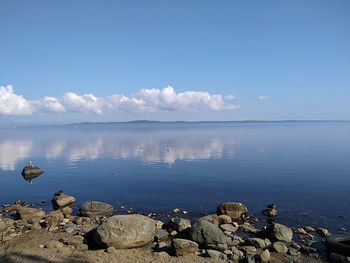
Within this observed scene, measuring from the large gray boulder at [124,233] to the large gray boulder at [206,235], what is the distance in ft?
9.49

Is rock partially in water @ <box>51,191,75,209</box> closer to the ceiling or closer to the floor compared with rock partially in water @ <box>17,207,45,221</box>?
closer to the floor

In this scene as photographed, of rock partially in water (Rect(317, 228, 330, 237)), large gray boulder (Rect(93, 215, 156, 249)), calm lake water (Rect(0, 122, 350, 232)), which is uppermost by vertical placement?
large gray boulder (Rect(93, 215, 156, 249))

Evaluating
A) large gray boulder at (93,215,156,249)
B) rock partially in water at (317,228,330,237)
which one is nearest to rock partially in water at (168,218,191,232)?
large gray boulder at (93,215,156,249)

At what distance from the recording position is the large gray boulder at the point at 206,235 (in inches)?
821

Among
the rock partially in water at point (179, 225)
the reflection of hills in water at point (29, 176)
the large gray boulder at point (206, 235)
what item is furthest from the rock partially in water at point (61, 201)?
the reflection of hills in water at point (29, 176)

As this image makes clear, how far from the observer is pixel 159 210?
32406 millimetres

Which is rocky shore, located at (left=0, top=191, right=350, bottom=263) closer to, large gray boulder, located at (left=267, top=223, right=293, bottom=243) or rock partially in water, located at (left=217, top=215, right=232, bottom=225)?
large gray boulder, located at (left=267, top=223, right=293, bottom=243)

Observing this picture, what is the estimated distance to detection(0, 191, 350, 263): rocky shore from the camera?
62.8ft

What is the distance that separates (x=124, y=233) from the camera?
2045 centimetres

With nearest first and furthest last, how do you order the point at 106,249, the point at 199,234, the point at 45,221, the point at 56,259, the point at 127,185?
1. the point at 56,259
2. the point at 106,249
3. the point at 199,234
4. the point at 45,221
5. the point at 127,185

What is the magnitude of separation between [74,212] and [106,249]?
44.7 feet

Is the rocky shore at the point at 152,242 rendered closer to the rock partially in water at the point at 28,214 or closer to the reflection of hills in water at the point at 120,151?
the rock partially in water at the point at 28,214

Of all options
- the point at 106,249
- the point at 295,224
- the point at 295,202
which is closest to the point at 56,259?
the point at 106,249

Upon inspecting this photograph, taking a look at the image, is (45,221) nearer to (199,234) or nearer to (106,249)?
(106,249)
